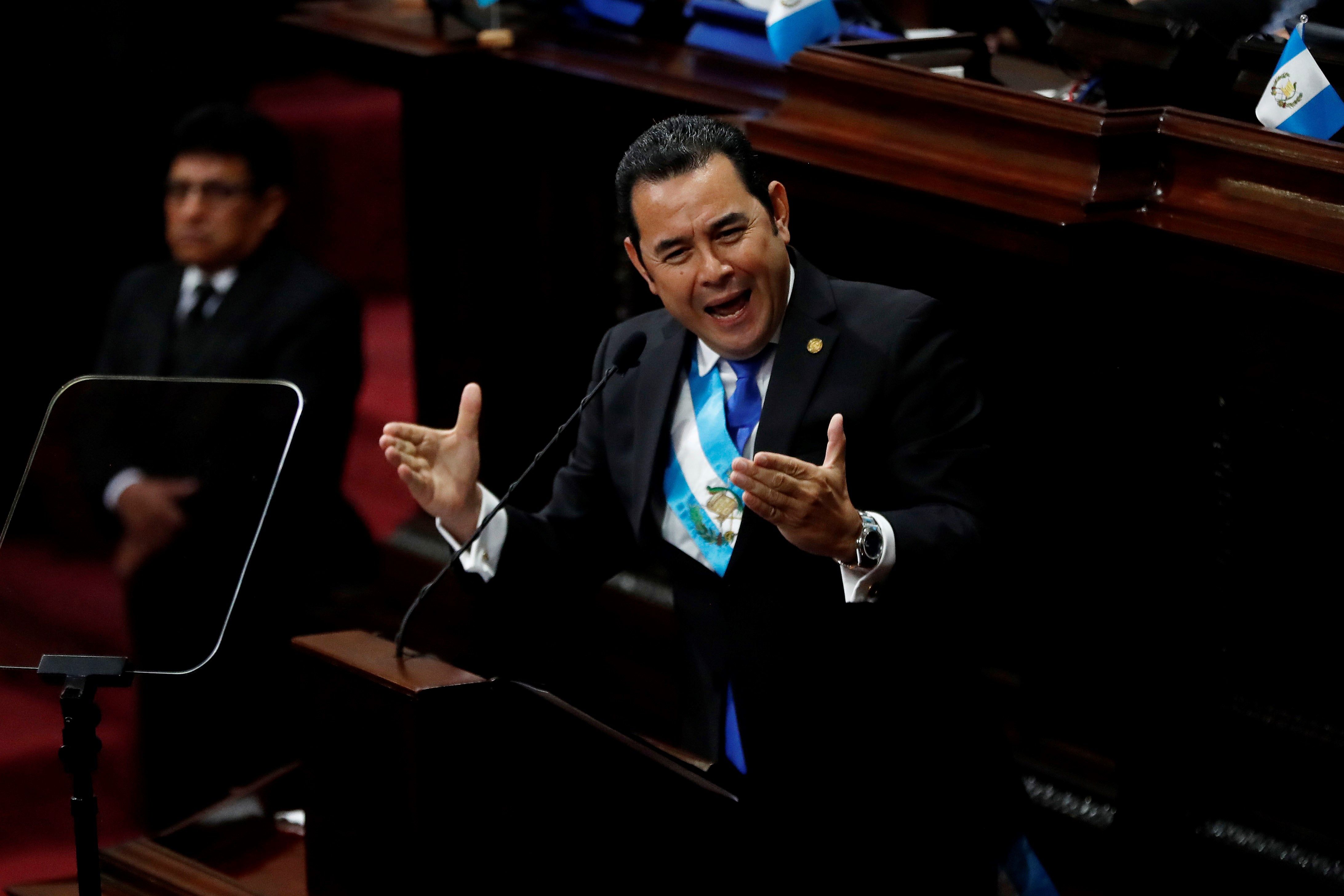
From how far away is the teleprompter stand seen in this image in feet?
5.21

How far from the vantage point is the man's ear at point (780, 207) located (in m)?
1.86

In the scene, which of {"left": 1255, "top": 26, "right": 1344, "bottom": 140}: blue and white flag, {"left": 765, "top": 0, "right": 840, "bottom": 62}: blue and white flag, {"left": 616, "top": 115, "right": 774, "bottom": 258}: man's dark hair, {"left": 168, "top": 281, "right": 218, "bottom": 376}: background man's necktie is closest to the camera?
{"left": 616, "top": 115, "right": 774, "bottom": 258}: man's dark hair

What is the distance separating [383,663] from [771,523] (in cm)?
45

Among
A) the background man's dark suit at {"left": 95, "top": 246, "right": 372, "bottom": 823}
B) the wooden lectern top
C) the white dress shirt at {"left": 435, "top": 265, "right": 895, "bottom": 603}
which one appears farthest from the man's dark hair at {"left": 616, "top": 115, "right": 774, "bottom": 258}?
the background man's dark suit at {"left": 95, "top": 246, "right": 372, "bottom": 823}

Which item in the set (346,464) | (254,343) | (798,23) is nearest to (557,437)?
(798,23)

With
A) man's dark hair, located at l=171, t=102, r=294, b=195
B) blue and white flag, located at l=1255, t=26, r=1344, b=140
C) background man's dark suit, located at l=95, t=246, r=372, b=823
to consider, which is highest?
blue and white flag, located at l=1255, t=26, r=1344, b=140

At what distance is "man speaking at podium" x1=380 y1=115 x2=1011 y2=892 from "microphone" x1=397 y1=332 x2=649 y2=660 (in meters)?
0.09

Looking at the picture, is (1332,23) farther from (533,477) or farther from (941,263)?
(533,477)

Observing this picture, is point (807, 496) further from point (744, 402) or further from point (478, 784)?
point (478, 784)

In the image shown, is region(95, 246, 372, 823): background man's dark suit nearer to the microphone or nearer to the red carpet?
the red carpet

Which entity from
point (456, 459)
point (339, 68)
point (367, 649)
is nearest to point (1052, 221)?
point (456, 459)

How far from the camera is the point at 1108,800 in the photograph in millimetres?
2322

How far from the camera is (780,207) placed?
187 cm

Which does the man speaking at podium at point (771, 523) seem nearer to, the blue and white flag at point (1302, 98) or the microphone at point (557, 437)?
the microphone at point (557, 437)
